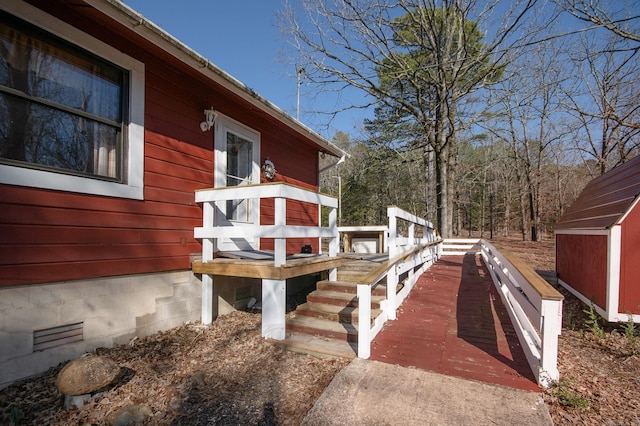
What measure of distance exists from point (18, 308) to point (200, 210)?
2185 millimetres

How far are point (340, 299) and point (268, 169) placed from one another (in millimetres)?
2895

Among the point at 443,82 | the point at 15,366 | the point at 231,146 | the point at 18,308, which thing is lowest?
the point at 15,366

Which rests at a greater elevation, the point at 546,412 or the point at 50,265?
the point at 50,265

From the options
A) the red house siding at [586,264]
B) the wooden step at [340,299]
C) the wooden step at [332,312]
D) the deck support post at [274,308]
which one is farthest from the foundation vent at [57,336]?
the red house siding at [586,264]

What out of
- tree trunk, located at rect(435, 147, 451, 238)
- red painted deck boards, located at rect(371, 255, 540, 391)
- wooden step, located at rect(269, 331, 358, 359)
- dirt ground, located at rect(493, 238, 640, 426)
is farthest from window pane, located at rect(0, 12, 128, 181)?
tree trunk, located at rect(435, 147, 451, 238)

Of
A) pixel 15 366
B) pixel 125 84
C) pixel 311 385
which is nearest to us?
pixel 15 366

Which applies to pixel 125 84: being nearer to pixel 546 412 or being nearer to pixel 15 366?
pixel 15 366

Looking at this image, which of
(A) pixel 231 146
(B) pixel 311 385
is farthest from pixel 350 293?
(A) pixel 231 146

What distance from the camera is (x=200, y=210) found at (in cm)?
456

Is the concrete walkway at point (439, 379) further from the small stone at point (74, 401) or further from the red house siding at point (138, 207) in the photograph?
the red house siding at point (138, 207)

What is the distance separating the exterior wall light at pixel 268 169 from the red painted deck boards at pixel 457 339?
10.8ft

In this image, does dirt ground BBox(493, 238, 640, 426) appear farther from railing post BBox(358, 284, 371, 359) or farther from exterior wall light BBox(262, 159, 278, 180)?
exterior wall light BBox(262, 159, 278, 180)

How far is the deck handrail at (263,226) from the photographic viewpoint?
381 centimetres

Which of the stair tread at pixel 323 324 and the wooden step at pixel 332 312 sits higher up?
the wooden step at pixel 332 312
